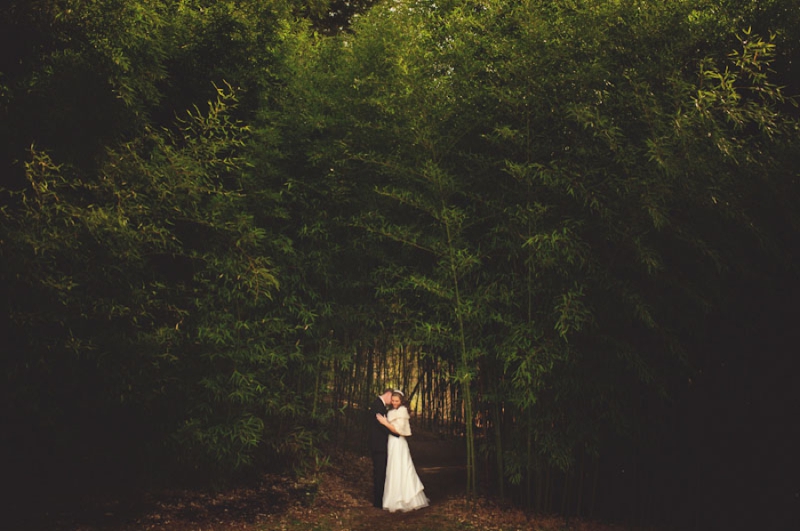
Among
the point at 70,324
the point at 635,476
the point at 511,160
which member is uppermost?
the point at 511,160

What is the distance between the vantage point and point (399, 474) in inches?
213

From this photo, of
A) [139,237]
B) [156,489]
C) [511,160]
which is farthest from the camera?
[156,489]

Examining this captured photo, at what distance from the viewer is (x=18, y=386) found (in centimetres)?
418

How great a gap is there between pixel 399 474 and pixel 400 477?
0.03 metres

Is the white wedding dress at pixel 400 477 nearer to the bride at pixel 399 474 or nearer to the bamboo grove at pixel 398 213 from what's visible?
the bride at pixel 399 474

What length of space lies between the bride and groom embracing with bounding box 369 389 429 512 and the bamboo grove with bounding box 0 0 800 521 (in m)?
0.58

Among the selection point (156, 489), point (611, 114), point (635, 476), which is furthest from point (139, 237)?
point (635, 476)

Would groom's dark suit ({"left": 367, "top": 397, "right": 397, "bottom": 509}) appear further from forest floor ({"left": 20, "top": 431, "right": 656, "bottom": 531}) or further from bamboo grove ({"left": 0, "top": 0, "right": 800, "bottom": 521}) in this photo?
bamboo grove ({"left": 0, "top": 0, "right": 800, "bottom": 521})

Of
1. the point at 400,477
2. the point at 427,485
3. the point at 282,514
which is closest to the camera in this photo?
the point at 282,514

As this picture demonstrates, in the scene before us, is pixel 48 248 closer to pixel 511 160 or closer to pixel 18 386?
pixel 18 386

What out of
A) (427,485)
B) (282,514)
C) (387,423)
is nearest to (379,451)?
(387,423)

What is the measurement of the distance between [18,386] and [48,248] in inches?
40.1

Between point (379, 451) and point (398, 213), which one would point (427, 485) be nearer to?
point (379, 451)

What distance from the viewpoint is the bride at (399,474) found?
212 inches
